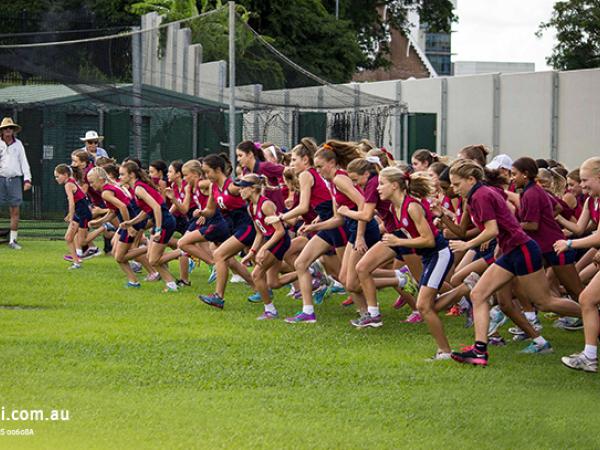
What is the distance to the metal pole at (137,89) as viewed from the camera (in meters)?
22.8

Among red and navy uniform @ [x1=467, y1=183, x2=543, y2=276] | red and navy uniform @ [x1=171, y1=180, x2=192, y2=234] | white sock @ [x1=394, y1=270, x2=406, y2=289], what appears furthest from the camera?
red and navy uniform @ [x1=171, y1=180, x2=192, y2=234]

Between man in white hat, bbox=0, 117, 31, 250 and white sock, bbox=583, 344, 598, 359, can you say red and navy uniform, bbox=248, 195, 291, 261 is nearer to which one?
white sock, bbox=583, 344, 598, 359

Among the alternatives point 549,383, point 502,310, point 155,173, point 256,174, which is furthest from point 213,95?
point 549,383

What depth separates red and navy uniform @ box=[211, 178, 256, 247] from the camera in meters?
14.8

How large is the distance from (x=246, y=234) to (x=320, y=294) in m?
1.56

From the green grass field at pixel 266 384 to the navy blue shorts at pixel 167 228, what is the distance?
1.98m

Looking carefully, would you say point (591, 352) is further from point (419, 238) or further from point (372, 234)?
point (372, 234)

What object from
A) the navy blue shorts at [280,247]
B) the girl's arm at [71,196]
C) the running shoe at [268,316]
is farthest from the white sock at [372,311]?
the girl's arm at [71,196]

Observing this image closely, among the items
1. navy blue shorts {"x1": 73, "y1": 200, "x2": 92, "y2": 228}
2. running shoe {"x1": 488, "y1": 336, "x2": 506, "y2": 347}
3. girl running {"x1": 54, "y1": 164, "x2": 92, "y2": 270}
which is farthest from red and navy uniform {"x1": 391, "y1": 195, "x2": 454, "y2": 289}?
navy blue shorts {"x1": 73, "y1": 200, "x2": 92, "y2": 228}

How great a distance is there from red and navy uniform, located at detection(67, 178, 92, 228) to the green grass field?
5166 mm

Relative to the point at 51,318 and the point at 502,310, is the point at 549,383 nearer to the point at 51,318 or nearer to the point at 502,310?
the point at 502,310

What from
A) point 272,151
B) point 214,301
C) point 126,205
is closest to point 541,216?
point 214,301

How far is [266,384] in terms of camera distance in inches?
390

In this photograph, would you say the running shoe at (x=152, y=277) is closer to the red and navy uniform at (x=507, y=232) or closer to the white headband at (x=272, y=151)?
the white headband at (x=272, y=151)
